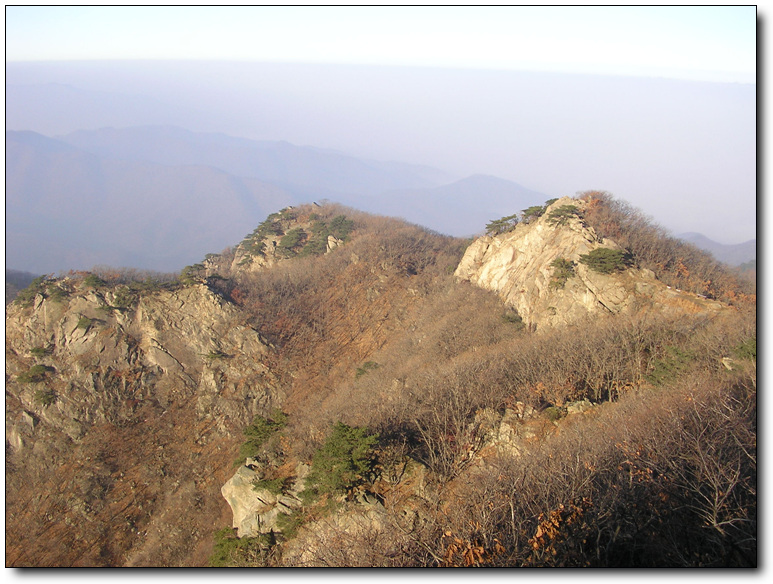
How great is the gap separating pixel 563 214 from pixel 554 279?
489 centimetres

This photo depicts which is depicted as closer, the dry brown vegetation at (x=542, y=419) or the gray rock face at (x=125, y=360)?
the dry brown vegetation at (x=542, y=419)

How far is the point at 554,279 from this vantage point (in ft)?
78.8

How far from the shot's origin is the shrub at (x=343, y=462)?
514 inches

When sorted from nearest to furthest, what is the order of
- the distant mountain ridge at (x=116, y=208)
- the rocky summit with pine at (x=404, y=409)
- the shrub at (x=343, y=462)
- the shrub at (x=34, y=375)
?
the rocky summit with pine at (x=404, y=409), the shrub at (x=343, y=462), the shrub at (x=34, y=375), the distant mountain ridge at (x=116, y=208)

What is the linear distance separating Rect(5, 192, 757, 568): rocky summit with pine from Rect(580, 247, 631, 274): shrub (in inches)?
3.9

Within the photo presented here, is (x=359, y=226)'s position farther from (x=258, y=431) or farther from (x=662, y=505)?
(x=662, y=505)

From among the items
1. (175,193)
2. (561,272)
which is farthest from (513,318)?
(175,193)

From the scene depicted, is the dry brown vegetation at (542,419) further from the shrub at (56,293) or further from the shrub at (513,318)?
the shrub at (56,293)

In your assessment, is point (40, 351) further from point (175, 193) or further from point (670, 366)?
point (175, 193)

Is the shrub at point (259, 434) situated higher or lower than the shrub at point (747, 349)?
lower

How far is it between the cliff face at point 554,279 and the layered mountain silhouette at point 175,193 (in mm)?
77555

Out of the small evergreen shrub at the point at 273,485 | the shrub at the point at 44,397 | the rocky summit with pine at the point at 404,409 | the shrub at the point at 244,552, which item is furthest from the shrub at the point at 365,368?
the shrub at the point at 44,397

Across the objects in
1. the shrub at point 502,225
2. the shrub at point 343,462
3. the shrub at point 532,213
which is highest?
the shrub at point 532,213

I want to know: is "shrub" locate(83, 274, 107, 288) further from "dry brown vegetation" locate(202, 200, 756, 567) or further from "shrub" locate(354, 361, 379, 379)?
"shrub" locate(354, 361, 379, 379)
